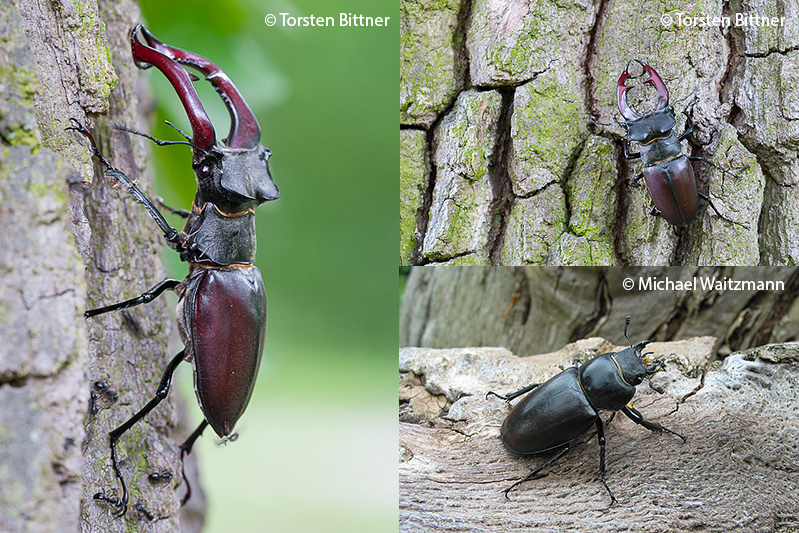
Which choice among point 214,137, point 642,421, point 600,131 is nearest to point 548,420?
point 642,421

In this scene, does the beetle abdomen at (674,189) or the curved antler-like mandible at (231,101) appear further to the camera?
the curved antler-like mandible at (231,101)

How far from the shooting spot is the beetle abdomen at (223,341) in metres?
1.57

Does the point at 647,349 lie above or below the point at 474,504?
above

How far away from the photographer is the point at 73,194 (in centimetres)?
136

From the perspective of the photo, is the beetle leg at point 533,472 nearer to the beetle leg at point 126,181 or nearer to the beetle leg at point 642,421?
the beetle leg at point 642,421

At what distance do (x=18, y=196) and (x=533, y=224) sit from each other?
119 centimetres

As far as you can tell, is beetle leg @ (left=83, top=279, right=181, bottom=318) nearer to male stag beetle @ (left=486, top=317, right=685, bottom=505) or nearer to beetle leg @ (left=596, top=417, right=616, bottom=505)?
male stag beetle @ (left=486, top=317, right=685, bottom=505)

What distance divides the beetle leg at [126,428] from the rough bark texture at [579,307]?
2.39 feet

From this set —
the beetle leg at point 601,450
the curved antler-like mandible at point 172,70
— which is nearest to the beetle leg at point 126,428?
the curved antler-like mandible at point 172,70

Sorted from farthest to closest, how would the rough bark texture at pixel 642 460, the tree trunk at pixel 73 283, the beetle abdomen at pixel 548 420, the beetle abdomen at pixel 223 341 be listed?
the beetle abdomen at pixel 223 341 → the beetle abdomen at pixel 548 420 → the rough bark texture at pixel 642 460 → the tree trunk at pixel 73 283

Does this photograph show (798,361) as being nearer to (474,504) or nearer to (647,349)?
(647,349)

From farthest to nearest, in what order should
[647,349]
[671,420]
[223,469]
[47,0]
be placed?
1. [223,469]
2. [647,349]
3. [671,420]
4. [47,0]

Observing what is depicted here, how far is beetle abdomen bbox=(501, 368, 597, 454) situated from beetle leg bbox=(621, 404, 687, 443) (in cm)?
9

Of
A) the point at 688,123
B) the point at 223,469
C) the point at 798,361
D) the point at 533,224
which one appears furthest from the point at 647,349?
the point at 223,469
